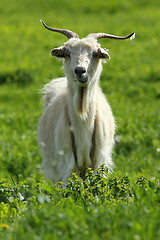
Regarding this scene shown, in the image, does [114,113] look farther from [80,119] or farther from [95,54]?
[95,54]

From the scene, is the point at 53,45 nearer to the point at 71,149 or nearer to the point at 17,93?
the point at 17,93

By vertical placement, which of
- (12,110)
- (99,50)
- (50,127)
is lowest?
(12,110)

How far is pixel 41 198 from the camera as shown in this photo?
476 centimetres

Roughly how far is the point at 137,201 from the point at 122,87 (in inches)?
479

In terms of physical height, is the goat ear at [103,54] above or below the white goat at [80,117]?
above

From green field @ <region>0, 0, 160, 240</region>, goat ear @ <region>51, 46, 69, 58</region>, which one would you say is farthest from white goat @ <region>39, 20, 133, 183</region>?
green field @ <region>0, 0, 160, 240</region>

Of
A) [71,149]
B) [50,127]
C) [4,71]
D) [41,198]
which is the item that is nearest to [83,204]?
[41,198]

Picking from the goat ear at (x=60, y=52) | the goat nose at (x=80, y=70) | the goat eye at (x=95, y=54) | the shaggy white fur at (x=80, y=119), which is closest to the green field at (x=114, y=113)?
the shaggy white fur at (x=80, y=119)

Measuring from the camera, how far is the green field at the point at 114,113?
419 centimetres

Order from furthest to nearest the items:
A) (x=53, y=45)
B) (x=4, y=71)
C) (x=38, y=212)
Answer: (x=53, y=45), (x=4, y=71), (x=38, y=212)

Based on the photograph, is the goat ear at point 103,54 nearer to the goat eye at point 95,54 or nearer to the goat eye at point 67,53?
the goat eye at point 95,54

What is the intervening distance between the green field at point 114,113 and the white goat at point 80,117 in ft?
1.37

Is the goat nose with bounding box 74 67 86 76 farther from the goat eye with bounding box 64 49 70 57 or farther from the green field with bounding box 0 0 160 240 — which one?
the green field with bounding box 0 0 160 240

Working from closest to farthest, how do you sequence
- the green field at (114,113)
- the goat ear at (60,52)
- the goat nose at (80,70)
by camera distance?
the green field at (114,113) → the goat nose at (80,70) → the goat ear at (60,52)
